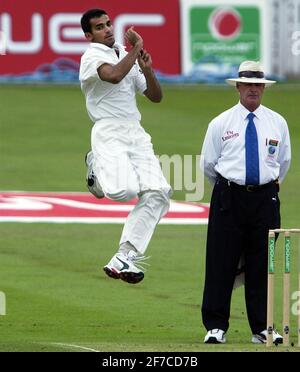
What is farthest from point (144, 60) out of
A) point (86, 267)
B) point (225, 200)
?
point (86, 267)

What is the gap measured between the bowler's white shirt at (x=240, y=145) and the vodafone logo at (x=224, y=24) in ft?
68.1

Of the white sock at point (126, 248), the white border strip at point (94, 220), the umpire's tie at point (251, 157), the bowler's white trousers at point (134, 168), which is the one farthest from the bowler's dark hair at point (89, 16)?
the white border strip at point (94, 220)

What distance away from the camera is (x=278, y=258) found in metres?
16.4

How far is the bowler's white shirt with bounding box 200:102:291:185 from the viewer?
40.5 ft

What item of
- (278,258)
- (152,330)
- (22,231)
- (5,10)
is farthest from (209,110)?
(152,330)

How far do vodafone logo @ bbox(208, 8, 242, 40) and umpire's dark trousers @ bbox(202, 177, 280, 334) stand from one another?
819 inches

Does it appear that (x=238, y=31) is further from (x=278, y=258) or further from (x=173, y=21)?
(x=278, y=258)

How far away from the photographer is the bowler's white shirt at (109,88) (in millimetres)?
12320

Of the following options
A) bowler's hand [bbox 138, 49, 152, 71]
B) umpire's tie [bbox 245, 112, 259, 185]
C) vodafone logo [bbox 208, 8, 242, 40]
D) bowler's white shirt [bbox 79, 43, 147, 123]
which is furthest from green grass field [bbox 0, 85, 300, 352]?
vodafone logo [bbox 208, 8, 242, 40]

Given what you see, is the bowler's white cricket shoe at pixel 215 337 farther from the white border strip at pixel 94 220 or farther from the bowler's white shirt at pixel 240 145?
the white border strip at pixel 94 220

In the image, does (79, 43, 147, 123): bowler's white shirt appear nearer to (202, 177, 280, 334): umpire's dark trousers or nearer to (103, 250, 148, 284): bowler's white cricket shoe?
(202, 177, 280, 334): umpire's dark trousers

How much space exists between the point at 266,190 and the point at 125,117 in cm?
131

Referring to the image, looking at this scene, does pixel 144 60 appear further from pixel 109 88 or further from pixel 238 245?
pixel 238 245

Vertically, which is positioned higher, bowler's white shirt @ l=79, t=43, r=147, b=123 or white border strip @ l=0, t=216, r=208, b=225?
bowler's white shirt @ l=79, t=43, r=147, b=123
